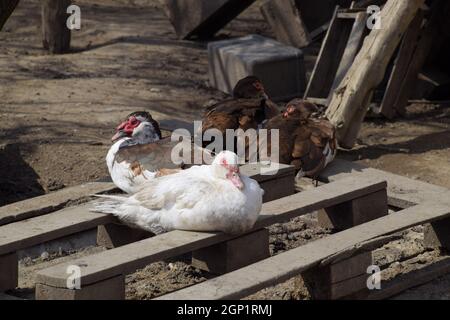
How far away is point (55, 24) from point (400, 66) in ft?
10.9

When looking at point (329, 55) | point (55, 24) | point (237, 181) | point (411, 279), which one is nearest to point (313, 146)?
point (411, 279)

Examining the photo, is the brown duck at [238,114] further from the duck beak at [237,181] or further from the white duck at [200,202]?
the duck beak at [237,181]

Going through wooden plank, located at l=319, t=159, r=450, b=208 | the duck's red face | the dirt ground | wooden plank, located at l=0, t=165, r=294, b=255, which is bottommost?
the dirt ground

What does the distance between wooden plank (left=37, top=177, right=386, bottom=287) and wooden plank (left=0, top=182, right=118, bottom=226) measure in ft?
3.30

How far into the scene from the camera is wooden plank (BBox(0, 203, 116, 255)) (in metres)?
4.43

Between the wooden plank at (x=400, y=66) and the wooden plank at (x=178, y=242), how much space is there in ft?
9.75

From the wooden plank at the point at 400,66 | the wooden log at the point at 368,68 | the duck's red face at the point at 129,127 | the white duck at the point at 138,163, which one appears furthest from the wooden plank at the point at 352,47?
the white duck at the point at 138,163

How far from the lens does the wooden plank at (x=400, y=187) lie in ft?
17.7

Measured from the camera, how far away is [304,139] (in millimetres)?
6340

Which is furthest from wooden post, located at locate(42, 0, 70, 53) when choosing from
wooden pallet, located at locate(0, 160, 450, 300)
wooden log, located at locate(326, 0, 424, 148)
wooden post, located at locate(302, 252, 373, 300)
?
wooden post, located at locate(302, 252, 373, 300)

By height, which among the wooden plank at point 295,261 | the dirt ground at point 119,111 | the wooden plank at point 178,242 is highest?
the wooden plank at point 178,242

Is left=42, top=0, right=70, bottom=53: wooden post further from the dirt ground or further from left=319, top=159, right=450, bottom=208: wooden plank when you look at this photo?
left=319, top=159, right=450, bottom=208: wooden plank

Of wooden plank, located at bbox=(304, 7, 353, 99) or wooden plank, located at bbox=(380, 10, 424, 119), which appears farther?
wooden plank, located at bbox=(304, 7, 353, 99)
